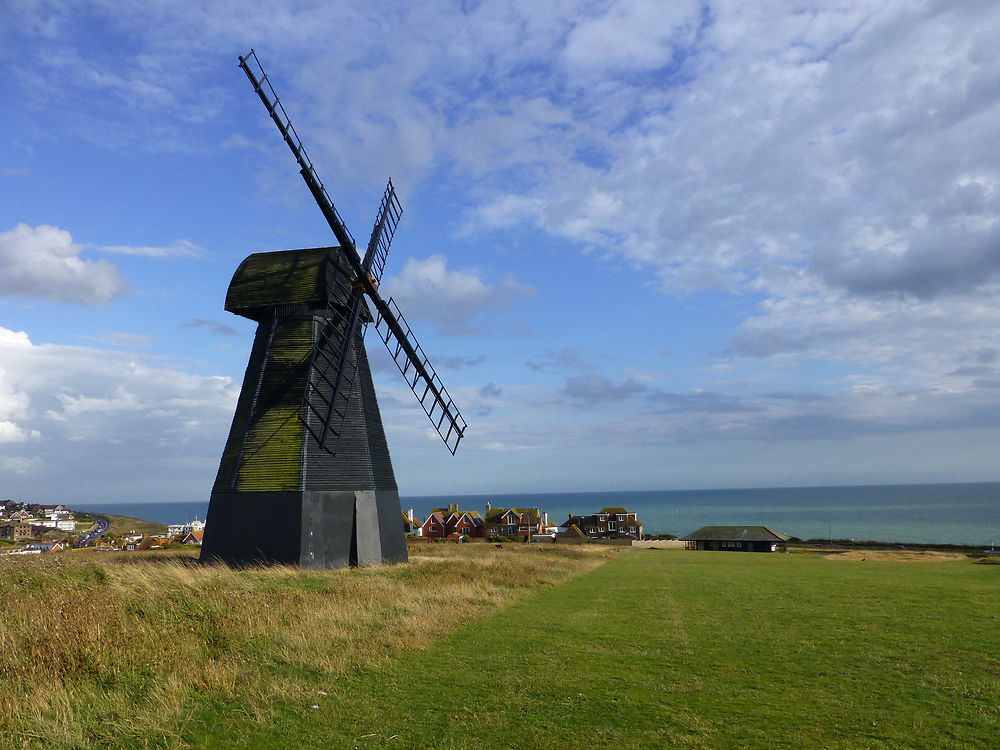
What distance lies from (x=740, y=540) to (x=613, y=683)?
6861 centimetres

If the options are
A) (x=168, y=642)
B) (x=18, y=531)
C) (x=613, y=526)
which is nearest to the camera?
(x=168, y=642)

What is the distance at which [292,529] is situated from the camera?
26312 mm

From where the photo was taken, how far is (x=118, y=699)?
28.7 ft

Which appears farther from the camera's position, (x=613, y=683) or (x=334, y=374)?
(x=334, y=374)

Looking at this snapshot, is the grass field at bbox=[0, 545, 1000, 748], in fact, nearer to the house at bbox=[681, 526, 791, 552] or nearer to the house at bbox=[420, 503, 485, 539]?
the house at bbox=[681, 526, 791, 552]

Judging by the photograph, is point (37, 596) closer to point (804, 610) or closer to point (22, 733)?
point (22, 733)

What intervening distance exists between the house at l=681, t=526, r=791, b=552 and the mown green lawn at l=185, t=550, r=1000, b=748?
56.6m

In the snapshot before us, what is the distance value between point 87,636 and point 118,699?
218 centimetres

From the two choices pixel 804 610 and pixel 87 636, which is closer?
pixel 87 636

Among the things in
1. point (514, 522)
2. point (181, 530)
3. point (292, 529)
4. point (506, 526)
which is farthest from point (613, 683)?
point (181, 530)

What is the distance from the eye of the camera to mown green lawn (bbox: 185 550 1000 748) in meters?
8.16

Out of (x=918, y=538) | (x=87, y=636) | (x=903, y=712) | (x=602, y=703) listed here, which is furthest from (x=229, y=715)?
(x=918, y=538)

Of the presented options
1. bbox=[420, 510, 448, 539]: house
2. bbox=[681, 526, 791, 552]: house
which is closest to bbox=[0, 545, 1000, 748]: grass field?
bbox=[681, 526, 791, 552]: house

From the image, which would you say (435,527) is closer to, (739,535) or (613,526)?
(613,526)
